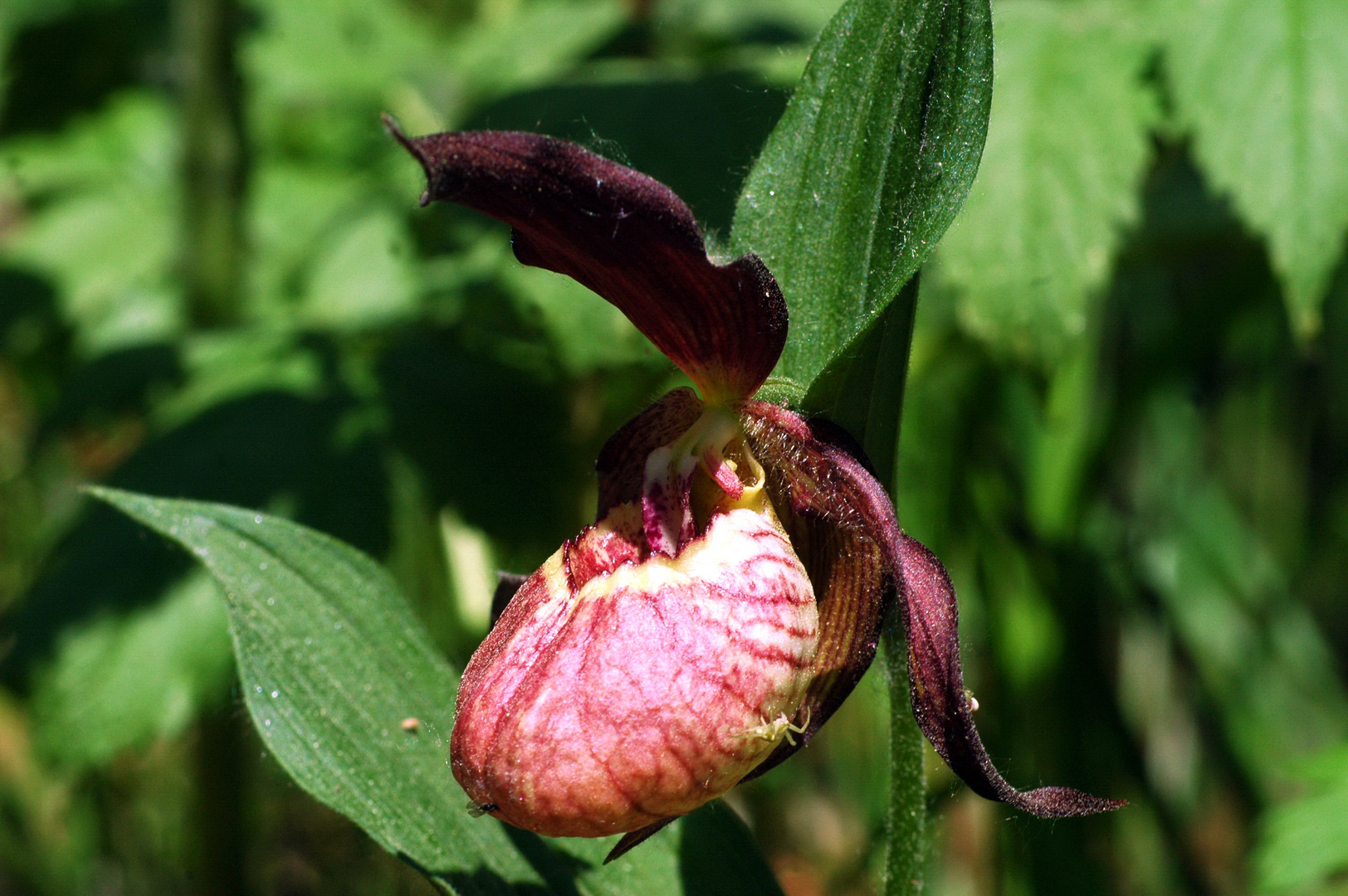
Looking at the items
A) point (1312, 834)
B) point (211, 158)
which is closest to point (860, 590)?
point (1312, 834)

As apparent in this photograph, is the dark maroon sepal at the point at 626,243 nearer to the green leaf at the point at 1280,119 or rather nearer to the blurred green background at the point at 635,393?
the blurred green background at the point at 635,393

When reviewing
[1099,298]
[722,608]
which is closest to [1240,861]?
[1099,298]

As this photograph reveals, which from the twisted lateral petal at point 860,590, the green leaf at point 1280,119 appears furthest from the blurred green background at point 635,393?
the twisted lateral petal at point 860,590

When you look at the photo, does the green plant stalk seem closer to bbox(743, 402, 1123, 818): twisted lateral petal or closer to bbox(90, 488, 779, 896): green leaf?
bbox(743, 402, 1123, 818): twisted lateral petal

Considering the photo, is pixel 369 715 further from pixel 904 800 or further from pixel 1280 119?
pixel 1280 119

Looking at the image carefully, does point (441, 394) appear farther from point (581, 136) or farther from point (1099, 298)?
point (1099, 298)

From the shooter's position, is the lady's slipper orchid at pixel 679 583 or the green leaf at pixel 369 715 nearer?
the lady's slipper orchid at pixel 679 583
